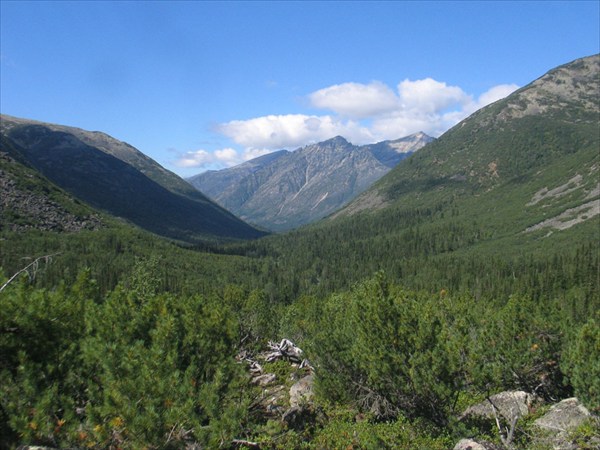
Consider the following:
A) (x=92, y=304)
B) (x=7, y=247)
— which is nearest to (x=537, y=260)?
(x=92, y=304)

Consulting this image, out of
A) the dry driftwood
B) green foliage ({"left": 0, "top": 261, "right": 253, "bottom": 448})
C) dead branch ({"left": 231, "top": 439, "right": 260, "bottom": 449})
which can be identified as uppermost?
green foliage ({"left": 0, "top": 261, "right": 253, "bottom": 448})

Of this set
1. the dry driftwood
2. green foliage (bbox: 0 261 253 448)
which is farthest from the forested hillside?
the dry driftwood

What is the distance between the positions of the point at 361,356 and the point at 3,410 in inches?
675

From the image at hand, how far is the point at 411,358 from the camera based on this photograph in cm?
2175

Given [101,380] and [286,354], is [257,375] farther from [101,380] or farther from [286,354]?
[101,380]

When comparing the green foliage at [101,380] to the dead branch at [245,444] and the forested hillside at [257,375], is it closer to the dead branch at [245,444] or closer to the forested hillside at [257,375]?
the forested hillside at [257,375]

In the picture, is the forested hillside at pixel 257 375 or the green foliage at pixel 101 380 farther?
the forested hillside at pixel 257 375

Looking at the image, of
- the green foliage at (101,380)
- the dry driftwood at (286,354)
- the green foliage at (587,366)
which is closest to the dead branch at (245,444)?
the green foliage at (101,380)

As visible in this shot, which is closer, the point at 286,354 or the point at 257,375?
the point at 257,375

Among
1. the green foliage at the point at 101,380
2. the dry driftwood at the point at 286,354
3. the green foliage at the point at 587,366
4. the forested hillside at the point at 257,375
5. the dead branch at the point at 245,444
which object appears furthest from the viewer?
the dry driftwood at the point at 286,354

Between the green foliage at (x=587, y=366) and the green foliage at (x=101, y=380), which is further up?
the green foliage at (x=101, y=380)

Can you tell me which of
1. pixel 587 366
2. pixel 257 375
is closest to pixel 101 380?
pixel 257 375

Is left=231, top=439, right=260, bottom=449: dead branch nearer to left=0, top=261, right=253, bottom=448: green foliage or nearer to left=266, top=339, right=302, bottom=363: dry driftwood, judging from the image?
left=0, top=261, right=253, bottom=448: green foliage

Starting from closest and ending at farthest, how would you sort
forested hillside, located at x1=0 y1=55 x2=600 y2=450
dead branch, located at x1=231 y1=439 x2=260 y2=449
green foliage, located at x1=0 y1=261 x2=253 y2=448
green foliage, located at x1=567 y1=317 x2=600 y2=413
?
1. green foliage, located at x1=0 y1=261 x2=253 y2=448
2. forested hillside, located at x1=0 y1=55 x2=600 y2=450
3. dead branch, located at x1=231 y1=439 x2=260 y2=449
4. green foliage, located at x1=567 y1=317 x2=600 y2=413
